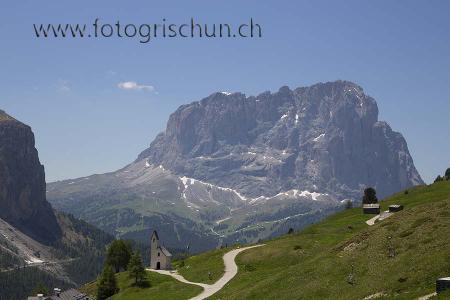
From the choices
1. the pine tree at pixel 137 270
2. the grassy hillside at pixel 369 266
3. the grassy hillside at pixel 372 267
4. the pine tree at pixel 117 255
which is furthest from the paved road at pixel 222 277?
the pine tree at pixel 117 255

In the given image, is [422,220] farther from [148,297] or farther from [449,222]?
[148,297]

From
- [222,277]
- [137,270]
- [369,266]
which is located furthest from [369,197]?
[369,266]

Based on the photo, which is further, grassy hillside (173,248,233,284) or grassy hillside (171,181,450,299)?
grassy hillside (173,248,233,284)

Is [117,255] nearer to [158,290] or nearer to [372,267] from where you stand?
[158,290]

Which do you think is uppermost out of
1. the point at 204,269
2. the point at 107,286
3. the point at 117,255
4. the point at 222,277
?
the point at 204,269

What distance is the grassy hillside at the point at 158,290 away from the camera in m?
85.6

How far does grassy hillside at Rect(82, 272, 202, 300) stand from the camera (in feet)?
281

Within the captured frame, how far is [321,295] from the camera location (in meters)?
54.8

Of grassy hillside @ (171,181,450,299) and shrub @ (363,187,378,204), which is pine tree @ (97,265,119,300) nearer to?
grassy hillside @ (171,181,450,299)

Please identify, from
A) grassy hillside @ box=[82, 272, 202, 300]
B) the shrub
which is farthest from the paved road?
the shrub

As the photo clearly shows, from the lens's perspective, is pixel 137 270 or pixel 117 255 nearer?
pixel 137 270

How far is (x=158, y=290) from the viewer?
92.5 meters

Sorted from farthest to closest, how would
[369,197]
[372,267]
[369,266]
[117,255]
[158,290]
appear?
[117,255] < [369,197] < [158,290] < [369,266] < [372,267]

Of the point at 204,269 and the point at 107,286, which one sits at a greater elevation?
the point at 204,269
